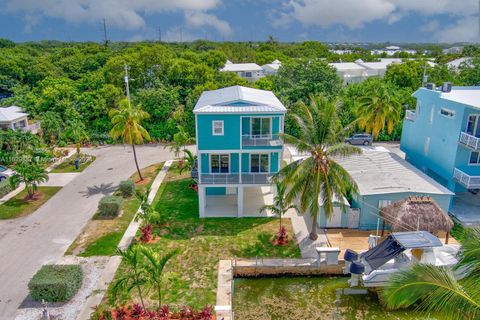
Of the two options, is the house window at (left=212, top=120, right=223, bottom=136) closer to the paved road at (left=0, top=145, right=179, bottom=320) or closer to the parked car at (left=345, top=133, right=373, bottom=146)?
the paved road at (left=0, top=145, right=179, bottom=320)

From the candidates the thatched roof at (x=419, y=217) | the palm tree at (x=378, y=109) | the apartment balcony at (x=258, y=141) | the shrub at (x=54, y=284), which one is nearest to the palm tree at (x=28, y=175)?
the shrub at (x=54, y=284)

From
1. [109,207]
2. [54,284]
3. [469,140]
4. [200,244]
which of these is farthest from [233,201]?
[469,140]

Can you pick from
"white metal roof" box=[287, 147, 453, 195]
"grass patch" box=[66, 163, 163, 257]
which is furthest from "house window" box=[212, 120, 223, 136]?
"white metal roof" box=[287, 147, 453, 195]

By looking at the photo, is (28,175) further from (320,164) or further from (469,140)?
(469,140)

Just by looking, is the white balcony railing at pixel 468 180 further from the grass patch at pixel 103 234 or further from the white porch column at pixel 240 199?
the grass patch at pixel 103 234

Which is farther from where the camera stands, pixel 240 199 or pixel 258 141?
pixel 240 199

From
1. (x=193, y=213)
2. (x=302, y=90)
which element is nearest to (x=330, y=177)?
(x=193, y=213)
